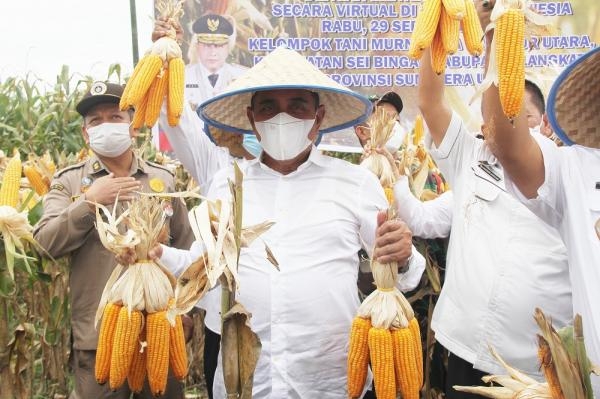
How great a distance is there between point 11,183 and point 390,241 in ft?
5.68

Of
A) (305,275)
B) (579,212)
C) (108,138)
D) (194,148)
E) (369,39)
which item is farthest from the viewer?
(369,39)

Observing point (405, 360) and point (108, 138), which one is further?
point (108, 138)

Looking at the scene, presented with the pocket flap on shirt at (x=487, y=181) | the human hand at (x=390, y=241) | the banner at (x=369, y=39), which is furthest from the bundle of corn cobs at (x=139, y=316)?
the banner at (x=369, y=39)

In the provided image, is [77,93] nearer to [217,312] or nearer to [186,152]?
[186,152]

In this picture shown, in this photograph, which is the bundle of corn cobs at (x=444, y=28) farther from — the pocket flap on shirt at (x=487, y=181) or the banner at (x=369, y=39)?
the banner at (x=369, y=39)

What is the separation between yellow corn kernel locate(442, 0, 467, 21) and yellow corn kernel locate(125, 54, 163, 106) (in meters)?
1.51

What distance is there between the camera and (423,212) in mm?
3389

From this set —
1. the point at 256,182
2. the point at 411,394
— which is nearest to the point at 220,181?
the point at 256,182

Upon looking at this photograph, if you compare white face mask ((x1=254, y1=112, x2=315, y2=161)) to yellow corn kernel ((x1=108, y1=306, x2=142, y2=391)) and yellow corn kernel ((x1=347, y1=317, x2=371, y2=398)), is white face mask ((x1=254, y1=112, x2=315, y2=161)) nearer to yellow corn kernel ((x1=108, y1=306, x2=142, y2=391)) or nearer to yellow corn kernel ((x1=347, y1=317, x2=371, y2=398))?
yellow corn kernel ((x1=347, y1=317, x2=371, y2=398))

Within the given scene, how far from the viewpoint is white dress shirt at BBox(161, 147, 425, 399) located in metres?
2.32

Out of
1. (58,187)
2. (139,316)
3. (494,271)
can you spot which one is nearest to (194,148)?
(58,187)

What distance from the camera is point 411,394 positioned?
Result: 2.19 m

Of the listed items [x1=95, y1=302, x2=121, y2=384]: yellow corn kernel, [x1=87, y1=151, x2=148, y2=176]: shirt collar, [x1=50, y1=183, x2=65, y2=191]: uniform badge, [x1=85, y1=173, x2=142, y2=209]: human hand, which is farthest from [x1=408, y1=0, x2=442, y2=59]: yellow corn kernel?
[x1=50, y1=183, x2=65, y2=191]: uniform badge

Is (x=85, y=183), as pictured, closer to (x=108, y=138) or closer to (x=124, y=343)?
(x=108, y=138)
